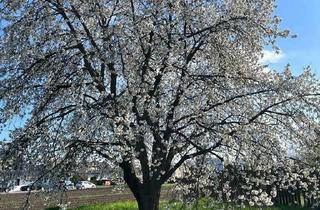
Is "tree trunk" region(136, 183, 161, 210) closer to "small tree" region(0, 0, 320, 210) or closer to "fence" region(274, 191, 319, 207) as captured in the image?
"small tree" region(0, 0, 320, 210)

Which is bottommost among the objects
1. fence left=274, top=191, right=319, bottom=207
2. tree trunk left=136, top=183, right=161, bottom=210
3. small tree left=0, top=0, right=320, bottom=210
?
tree trunk left=136, top=183, right=161, bottom=210

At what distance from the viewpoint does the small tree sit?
28.6 ft

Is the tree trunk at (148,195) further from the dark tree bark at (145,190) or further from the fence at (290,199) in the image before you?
the fence at (290,199)

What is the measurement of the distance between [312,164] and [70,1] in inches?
253

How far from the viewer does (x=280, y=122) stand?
1018 cm

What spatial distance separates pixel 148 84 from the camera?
8.84 metres

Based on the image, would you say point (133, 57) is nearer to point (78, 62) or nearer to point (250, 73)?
point (78, 62)

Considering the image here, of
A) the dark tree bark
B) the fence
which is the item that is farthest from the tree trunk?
the fence

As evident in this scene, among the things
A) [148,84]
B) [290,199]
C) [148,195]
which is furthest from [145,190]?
[290,199]

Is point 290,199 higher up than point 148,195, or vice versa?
point 290,199

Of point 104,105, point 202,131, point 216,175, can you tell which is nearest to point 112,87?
point 104,105

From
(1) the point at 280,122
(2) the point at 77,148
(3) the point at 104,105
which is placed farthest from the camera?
(1) the point at 280,122

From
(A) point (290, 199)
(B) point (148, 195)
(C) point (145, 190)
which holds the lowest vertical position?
(B) point (148, 195)

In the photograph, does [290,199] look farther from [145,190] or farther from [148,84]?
[148,84]
